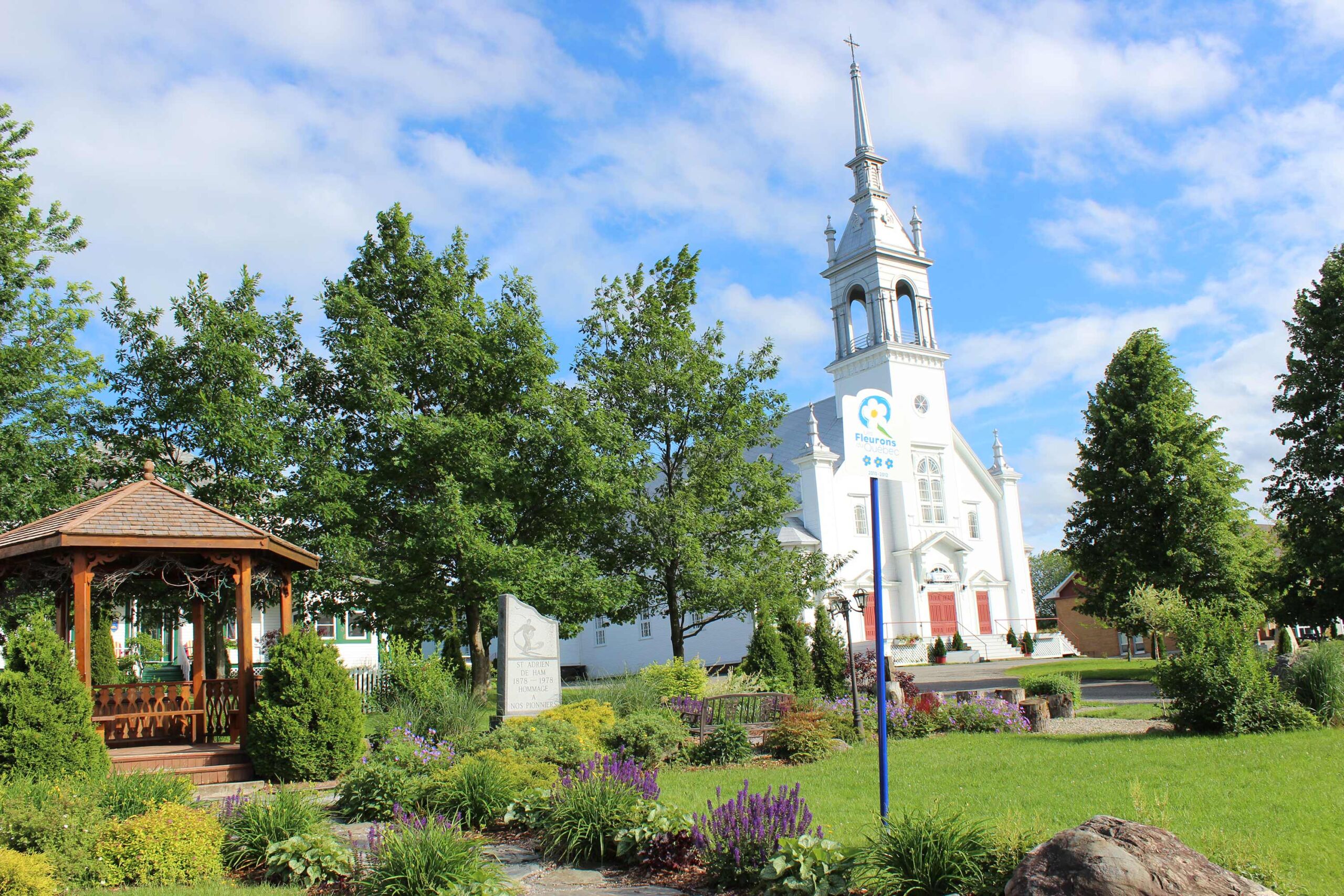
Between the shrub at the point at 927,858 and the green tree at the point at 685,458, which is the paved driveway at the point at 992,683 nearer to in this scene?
the green tree at the point at 685,458

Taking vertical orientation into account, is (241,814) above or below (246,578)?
below

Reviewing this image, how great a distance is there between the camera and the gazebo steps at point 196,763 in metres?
12.4

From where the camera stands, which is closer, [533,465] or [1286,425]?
[533,465]

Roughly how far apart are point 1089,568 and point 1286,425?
677cm

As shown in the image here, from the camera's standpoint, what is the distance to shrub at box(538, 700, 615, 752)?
1259 cm

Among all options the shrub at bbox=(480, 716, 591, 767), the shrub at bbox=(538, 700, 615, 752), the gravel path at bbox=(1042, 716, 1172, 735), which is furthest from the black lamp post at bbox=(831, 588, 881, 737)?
the shrub at bbox=(480, 716, 591, 767)

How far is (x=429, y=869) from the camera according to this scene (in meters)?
6.16

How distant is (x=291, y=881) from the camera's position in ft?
22.6

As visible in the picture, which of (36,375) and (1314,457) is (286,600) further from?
(1314,457)

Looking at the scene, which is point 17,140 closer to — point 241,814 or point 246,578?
point 246,578

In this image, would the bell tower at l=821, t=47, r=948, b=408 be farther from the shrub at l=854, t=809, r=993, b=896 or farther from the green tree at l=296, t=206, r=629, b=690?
the shrub at l=854, t=809, r=993, b=896

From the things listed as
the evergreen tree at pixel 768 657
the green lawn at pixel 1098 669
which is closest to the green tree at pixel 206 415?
the evergreen tree at pixel 768 657

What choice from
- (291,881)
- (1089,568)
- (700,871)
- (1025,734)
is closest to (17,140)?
(291,881)

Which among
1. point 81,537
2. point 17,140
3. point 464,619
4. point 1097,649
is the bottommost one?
point 1097,649
